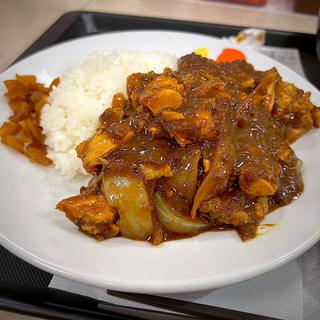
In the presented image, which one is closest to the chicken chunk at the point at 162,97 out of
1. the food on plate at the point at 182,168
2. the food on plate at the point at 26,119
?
the food on plate at the point at 182,168

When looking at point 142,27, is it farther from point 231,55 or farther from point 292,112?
point 292,112

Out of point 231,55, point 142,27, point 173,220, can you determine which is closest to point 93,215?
point 173,220

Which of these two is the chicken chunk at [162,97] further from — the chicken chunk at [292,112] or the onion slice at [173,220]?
the chicken chunk at [292,112]

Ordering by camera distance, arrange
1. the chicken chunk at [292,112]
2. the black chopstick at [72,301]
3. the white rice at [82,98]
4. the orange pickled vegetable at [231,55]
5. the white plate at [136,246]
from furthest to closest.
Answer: the orange pickled vegetable at [231,55], the white rice at [82,98], the chicken chunk at [292,112], the black chopstick at [72,301], the white plate at [136,246]

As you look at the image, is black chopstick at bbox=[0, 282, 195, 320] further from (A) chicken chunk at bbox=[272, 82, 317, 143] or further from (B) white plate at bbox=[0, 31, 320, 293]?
(A) chicken chunk at bbox=[272, 82, 317, 143]

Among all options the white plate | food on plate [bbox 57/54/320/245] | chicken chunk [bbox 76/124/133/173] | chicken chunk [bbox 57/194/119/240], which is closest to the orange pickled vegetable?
food on plate [bbox 57/54/320/245]
